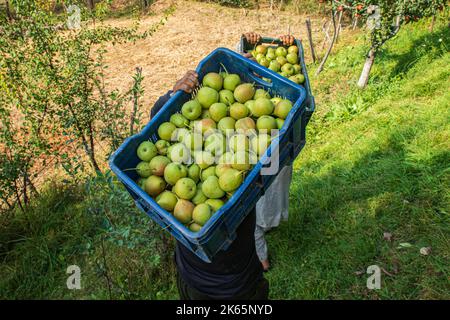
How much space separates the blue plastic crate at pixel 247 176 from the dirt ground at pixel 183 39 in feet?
19.4

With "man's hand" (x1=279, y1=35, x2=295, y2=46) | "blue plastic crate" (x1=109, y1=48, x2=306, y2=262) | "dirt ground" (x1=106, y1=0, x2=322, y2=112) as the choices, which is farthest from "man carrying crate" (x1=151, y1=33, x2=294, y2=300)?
"dirt ground" (x1=106, y1=0, x2=322, y2=112)

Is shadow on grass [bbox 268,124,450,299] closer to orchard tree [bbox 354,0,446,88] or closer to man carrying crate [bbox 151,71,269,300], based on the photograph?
man carrying crate [bbox 151,71,269,300]

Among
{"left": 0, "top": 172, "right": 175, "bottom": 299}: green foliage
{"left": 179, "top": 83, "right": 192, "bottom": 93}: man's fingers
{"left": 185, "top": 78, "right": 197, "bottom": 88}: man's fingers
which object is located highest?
{"left": 185, "top": 78, "right": 197, "bottom": 88}: man's fingers

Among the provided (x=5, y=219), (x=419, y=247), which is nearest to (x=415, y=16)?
(x=419, y=247)

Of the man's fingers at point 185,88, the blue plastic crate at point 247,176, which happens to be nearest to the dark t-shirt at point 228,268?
the blue plastic crate at point 247,176

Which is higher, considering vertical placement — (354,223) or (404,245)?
(404,245)

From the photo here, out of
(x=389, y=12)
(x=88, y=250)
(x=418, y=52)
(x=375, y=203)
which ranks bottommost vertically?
(x=88, y=250)

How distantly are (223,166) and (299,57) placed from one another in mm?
1952

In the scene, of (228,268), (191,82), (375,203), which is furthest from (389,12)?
(228,268)

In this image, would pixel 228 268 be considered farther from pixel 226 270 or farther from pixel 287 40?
pixel 287 40

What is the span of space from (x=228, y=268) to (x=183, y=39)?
10.5m

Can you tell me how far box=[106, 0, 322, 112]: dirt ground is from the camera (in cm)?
960

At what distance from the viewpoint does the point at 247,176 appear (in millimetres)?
1803

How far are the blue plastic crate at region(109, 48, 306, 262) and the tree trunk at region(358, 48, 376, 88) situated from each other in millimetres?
4747
